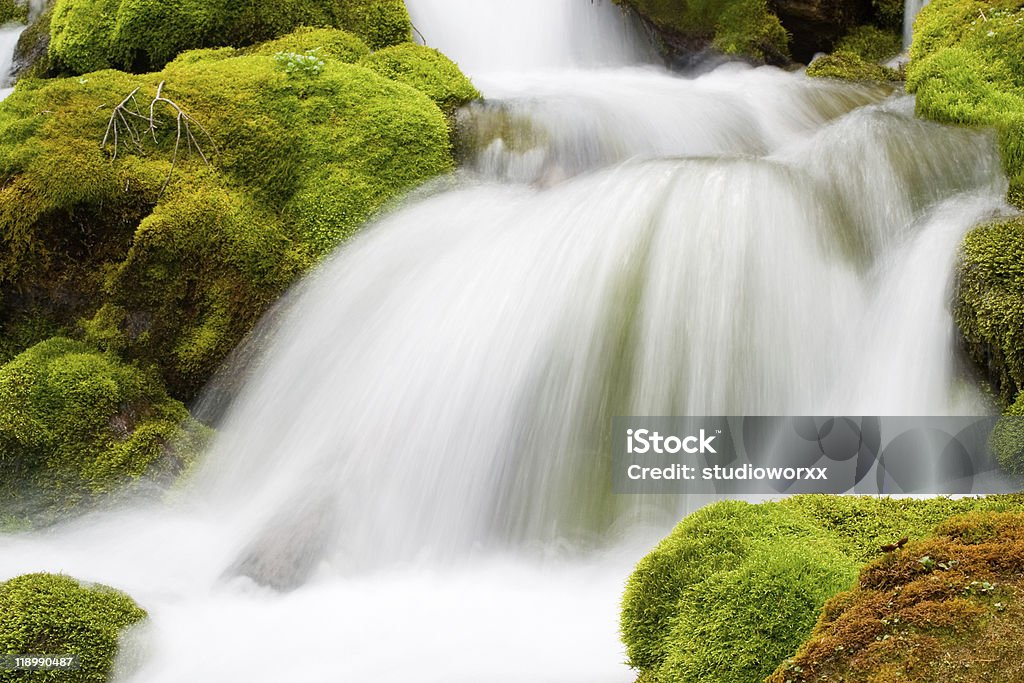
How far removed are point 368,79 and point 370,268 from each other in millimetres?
1645

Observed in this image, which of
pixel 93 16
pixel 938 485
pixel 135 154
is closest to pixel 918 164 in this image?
pixel 938 485

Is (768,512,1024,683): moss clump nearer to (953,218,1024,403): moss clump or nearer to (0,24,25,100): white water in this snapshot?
(953,218,1024,403): moss clump

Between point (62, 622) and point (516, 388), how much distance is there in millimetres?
2146

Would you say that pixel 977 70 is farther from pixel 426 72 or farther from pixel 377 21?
pixel 377 21

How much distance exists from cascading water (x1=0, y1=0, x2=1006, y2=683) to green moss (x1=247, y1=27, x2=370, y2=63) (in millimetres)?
1770

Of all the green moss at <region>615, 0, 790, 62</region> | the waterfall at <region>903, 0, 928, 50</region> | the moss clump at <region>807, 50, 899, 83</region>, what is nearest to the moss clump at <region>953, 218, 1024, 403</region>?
the moss clump at <region>807, 50, 899, 83</region>

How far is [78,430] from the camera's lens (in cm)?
519

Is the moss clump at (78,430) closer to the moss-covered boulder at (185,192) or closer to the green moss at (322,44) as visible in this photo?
the moss-covered boulder at (185,192)

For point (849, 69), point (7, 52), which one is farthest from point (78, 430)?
point (849, 69)

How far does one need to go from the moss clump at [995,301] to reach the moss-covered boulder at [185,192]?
3.22 m

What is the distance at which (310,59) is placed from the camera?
6.70 meters

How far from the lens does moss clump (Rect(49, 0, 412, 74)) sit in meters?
7.77

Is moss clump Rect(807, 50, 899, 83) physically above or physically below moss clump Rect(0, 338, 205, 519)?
above

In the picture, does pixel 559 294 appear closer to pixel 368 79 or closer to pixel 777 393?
pixel 777 393
